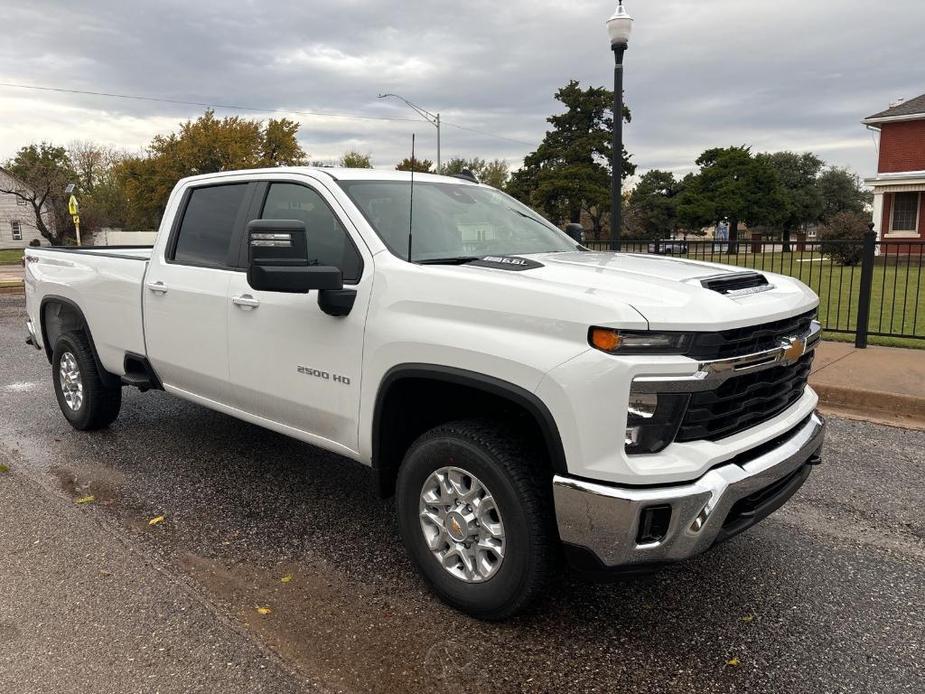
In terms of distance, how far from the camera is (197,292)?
4324 millimetres

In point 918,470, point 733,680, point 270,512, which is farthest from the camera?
point 918,470

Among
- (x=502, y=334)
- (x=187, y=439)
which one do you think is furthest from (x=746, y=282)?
(x=187, y=439)

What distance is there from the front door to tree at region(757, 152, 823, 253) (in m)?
65.0

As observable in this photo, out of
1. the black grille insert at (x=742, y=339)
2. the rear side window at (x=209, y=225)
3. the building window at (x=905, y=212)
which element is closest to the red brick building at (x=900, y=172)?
the building window at (x=905, y=212)

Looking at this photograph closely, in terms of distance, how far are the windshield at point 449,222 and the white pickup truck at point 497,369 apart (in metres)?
0.02

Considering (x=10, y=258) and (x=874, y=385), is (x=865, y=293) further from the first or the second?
(x=10, y=258)

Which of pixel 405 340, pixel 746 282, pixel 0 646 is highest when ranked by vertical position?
A: pixel 746 282

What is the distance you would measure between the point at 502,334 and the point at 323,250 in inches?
51.3

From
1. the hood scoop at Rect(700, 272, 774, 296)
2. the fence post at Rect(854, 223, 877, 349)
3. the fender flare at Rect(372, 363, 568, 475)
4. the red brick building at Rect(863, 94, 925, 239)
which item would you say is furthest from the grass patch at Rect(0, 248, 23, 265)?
the red brick building at Rect(863, 94, 925, 239)

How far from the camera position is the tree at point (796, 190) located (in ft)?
208

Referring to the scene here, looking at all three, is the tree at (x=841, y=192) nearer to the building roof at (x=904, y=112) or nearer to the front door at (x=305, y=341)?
the building roof at (x=904, y=112)

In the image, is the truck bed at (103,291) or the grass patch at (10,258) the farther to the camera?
the grass patch at (10,258)

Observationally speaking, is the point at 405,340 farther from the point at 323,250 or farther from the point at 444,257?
the point at 323,250

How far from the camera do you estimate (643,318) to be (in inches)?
99.5
